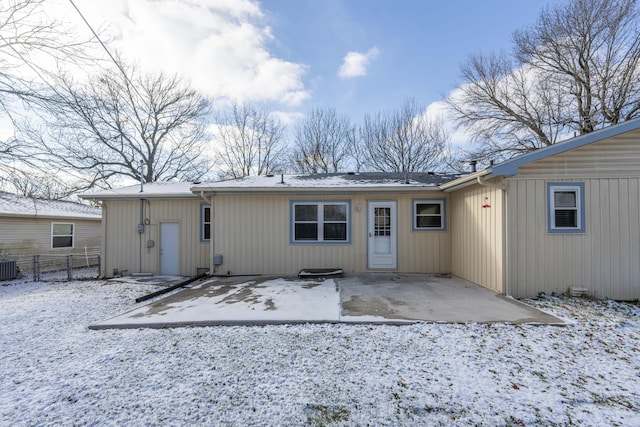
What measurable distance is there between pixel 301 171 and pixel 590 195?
1600 cm

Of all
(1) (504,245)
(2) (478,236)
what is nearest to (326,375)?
(1) (504,245)

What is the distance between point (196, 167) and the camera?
19531 mm

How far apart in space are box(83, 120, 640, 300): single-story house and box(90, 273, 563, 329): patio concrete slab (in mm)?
976

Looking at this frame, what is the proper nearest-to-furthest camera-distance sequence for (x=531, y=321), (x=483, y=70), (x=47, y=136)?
(x=531, y=321)
(x=47, y=136)
(x=483, y=70)

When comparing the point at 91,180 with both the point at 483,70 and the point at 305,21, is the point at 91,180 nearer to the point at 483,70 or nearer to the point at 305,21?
the point at 305,21

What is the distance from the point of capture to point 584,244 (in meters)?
5.45

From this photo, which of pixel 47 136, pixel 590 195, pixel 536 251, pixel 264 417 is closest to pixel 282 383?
pixel 264 417

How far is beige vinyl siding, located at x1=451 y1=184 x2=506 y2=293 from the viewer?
5.61m

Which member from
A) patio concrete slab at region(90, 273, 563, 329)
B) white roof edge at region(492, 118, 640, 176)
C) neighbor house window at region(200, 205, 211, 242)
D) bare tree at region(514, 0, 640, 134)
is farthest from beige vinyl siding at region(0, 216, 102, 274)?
bare tree at region(514, 0, 640, 134)

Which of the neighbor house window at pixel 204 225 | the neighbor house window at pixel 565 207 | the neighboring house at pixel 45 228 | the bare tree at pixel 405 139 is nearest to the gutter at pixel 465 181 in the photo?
the neighbor house window at pixel 565 207

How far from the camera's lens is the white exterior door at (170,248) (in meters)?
8.75

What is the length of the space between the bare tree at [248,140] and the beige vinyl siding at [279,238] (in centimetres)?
1258

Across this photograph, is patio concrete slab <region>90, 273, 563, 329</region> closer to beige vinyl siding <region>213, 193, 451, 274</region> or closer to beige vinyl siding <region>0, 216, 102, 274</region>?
beige vinyl siding <region>213, 193, 451, 274</region>

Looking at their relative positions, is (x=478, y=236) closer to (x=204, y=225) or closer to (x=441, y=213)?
(x=441, y=213)
